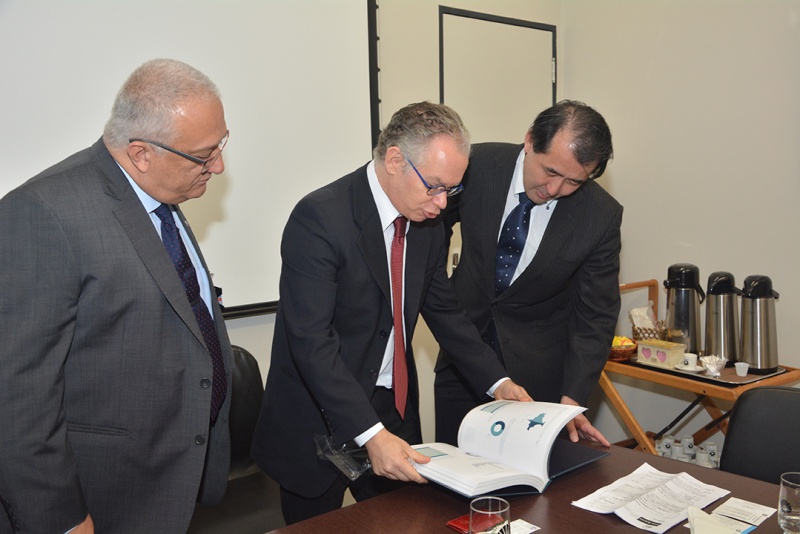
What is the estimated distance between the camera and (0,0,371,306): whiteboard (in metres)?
2.35

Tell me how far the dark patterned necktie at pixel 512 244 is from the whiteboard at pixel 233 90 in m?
1.00

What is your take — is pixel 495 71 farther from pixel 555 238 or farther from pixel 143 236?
pixel 143 236

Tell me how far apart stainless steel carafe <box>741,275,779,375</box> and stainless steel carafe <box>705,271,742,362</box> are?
73 mm

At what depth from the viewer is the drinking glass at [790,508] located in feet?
4.35

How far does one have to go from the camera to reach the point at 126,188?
1597 millimetres

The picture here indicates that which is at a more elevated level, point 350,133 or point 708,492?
point 350,133

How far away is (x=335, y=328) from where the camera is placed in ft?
6.25

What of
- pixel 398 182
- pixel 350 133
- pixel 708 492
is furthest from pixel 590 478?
pixel 350 133

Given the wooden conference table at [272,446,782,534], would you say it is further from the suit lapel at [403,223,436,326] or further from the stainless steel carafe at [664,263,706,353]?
the stainless steel carafe at [664,263,706,353]

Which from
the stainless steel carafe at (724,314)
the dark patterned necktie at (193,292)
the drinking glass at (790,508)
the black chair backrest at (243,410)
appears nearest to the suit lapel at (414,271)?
the dark patterned necktie at (193,292)

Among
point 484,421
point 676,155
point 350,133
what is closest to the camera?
point 484,421

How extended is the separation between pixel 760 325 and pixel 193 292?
2.35 metres

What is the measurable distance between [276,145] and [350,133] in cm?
38

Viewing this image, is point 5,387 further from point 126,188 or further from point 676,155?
point 676,155
